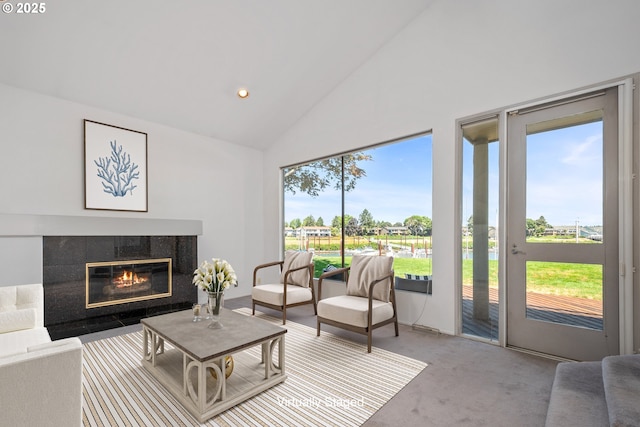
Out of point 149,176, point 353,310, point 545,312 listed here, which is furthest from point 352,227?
point 149,176

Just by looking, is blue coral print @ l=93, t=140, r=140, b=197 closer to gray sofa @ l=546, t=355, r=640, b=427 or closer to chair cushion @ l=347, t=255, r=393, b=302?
chair cushion @ l=347, t=255, r=393, b=302

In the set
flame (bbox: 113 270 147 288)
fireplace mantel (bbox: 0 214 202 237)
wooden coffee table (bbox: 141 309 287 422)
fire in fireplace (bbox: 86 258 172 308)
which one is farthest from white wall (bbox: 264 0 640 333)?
flame (bbox: 113 270 147 288)

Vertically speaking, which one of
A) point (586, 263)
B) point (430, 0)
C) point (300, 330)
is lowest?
point (300, 330)

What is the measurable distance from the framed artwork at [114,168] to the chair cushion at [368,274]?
304cm

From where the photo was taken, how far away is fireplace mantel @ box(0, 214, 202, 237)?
3199mm

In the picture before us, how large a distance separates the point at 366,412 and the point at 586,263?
2327mm

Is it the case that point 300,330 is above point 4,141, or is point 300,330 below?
below

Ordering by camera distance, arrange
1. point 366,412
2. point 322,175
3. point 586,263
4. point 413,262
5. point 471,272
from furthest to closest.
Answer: point 322,175, point 413,262, point 471,272, point 586,263, point 366,412

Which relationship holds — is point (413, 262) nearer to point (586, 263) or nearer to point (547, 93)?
point (586, 263)

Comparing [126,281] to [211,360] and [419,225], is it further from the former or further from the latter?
[419,225]

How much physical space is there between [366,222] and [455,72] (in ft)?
7.20

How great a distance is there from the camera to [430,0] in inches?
143

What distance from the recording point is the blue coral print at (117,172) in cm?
399

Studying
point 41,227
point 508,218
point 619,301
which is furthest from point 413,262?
point 41,227
